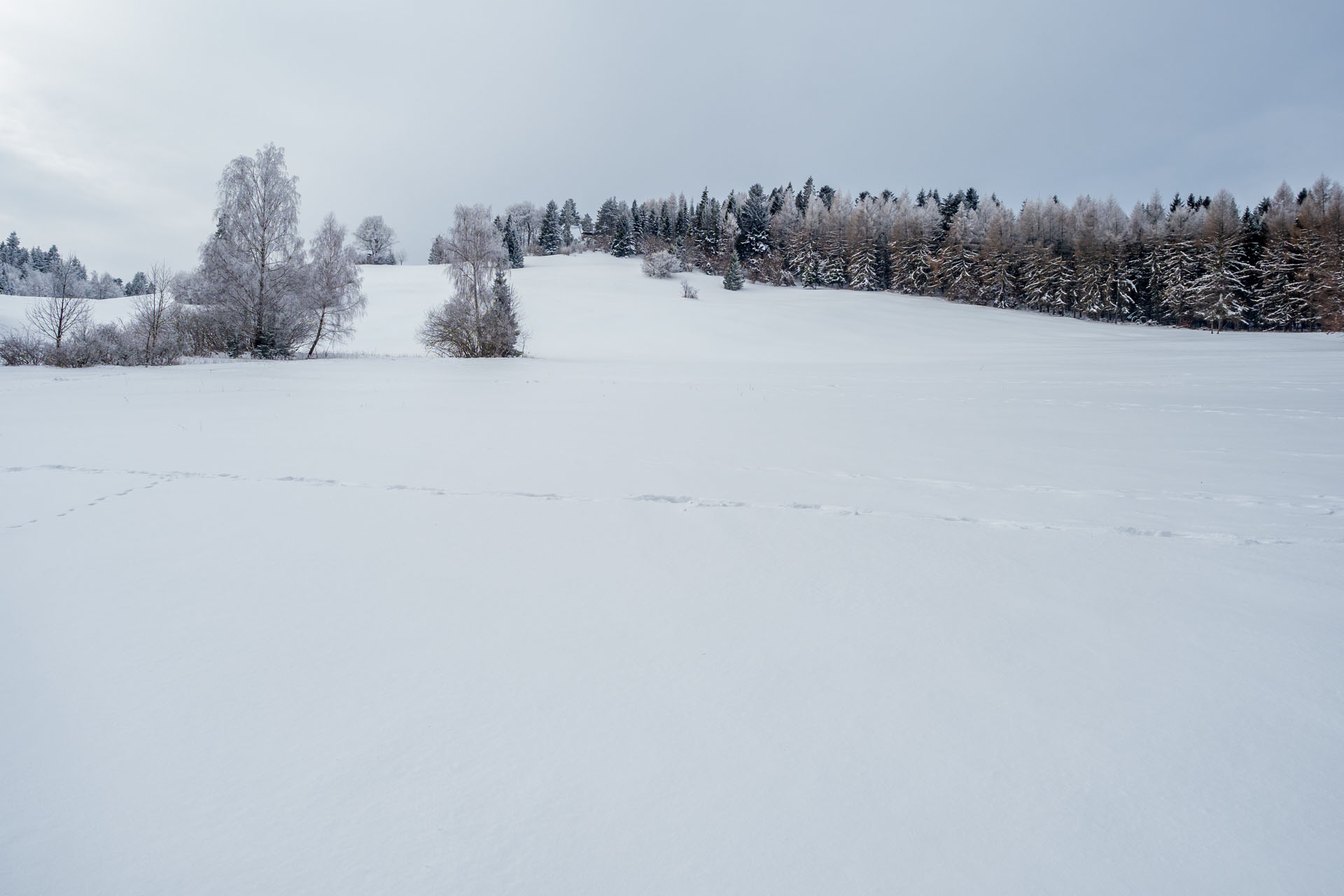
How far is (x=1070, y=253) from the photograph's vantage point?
4762 cm

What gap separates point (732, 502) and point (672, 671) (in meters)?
2.52

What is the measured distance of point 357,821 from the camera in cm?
186

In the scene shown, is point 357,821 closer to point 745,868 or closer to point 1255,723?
point 745,868

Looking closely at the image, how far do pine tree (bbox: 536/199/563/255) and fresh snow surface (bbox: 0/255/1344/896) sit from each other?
77.3 meters

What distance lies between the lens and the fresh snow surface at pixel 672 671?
1756mm

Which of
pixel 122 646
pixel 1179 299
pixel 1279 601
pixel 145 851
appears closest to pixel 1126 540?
pixel 1279 601

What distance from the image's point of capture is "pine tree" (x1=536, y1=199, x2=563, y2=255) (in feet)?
257

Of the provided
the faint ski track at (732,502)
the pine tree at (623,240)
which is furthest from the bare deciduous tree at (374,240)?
the faint ski track at (732,502)

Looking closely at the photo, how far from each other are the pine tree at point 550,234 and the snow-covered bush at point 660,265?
28.0 m

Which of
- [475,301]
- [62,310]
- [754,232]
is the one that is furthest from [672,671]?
[754,232]

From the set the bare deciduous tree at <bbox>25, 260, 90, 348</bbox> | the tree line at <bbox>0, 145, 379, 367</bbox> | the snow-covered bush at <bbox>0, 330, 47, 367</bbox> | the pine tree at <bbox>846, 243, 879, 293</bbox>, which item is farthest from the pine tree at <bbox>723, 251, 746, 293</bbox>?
the snow-covered bush at <bbox>0, 330, 47, 367</bbox>

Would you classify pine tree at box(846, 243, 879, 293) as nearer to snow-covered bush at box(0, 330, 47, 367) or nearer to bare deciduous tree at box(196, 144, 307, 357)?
bare deciduous tree at box(196, 144, 307, 357)

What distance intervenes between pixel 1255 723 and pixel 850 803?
5.69 ft

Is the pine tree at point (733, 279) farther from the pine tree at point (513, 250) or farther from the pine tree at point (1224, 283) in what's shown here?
the pine tree at point (1224, 283)
